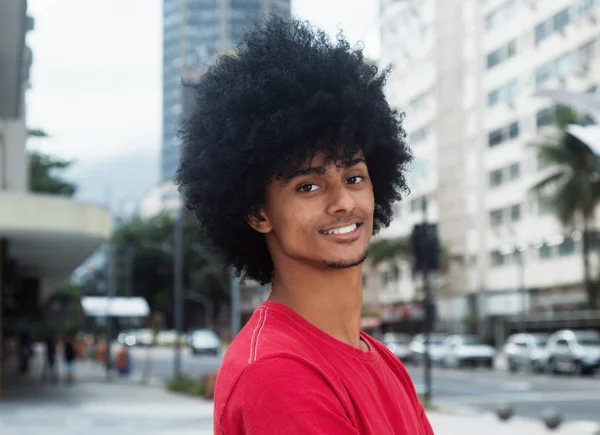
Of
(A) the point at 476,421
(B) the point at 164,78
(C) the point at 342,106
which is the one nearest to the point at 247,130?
(C) the point at 342,106

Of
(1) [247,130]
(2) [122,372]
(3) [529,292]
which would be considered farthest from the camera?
(3) [529,292]

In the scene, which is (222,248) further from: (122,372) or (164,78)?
(164,78)

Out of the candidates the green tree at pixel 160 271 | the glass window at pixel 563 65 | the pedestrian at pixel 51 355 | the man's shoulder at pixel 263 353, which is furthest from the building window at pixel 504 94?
the man's shoulder at pixel 263 353

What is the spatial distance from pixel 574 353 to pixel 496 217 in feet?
79.9

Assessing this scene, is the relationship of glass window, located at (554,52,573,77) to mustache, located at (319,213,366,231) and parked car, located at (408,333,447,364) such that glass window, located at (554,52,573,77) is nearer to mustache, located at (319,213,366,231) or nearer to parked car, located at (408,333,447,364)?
parked car, located at (408,333,447,364)

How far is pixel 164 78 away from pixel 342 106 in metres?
195

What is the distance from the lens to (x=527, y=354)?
39250mm

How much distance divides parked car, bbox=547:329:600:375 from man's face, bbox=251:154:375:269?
34.2 meters

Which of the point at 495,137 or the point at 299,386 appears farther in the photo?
the point at 495,137

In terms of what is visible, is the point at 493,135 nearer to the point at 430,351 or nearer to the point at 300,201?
the point at 430,351

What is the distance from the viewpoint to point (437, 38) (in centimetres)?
6669

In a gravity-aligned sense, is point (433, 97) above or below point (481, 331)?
above

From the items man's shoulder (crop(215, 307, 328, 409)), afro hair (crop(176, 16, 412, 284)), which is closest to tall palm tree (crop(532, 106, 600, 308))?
afro hair (crop(176, 16, 412, 284))

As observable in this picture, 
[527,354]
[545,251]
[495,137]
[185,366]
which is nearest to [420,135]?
[495,137]
